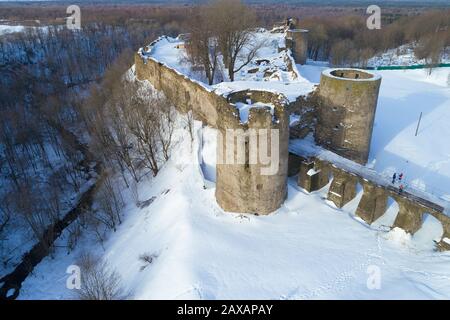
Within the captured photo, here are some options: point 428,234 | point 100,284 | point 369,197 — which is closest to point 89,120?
point 100,284

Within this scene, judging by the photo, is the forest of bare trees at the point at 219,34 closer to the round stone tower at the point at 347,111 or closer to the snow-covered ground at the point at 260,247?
the snow-covered ground at the point at 260,247

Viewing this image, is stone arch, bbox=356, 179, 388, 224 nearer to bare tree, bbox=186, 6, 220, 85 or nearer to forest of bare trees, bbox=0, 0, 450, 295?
forest of bare trees, bbox=0, 0, 450, 295

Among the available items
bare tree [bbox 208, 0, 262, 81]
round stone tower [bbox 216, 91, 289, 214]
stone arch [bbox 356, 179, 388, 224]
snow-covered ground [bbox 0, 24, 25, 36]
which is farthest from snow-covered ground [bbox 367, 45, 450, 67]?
snow-covered ground [bbox 0, 24, 25, 36]

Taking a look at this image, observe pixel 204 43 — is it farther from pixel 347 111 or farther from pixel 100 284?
pixel 100 284

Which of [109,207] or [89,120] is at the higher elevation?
[89,120]

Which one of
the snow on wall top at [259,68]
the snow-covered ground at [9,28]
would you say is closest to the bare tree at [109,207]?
the snow on wall top at [259,68]
